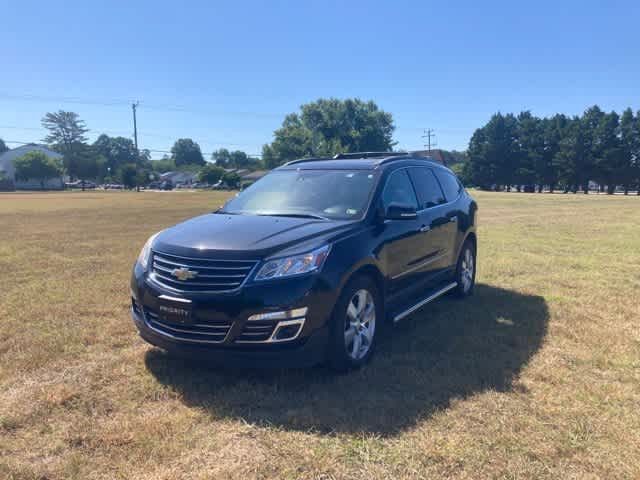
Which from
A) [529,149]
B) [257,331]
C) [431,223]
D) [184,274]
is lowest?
[257,331]

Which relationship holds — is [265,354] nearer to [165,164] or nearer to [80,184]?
[80,184]

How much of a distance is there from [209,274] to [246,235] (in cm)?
48

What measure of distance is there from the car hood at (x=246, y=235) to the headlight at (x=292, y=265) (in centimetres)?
9

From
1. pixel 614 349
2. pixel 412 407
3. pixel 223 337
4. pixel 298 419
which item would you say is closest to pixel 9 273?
pixel 223 337

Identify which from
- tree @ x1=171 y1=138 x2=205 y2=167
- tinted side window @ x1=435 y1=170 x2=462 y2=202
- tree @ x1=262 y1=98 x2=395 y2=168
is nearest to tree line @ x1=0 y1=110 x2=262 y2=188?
tree @ x1=171 y1=138 x2=205 y2=167

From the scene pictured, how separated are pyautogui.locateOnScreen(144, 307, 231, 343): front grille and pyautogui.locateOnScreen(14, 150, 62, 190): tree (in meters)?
89.3

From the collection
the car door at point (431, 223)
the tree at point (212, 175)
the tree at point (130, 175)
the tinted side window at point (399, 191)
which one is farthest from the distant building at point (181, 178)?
the tinted side window at point (399, 191)

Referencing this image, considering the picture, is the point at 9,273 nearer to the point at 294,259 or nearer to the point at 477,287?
the point at 294,259

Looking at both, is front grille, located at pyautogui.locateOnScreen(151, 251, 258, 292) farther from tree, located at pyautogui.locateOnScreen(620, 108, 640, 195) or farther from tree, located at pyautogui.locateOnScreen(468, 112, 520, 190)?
tree, located at pyautogui.locateOnScreen(468, 112, 520, 190)

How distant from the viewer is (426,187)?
5660 mm

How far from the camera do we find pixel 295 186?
506 cm

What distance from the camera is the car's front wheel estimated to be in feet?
12.0

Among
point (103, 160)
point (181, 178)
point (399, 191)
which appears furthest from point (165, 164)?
point (399, 191)

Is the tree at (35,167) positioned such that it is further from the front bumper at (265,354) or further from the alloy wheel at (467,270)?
the front bumper at (265,354)
